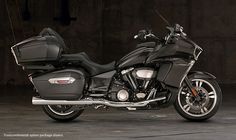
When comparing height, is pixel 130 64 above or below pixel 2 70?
above

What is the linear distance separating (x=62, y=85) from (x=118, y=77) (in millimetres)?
905

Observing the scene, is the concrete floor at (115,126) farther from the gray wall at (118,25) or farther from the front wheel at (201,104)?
the gray wall at (118,25)

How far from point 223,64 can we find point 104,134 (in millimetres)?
8104

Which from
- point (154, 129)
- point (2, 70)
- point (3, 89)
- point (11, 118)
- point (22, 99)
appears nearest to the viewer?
point (154, 129)

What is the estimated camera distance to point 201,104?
8680 mm

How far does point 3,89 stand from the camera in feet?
46.6

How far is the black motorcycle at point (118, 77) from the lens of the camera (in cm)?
838

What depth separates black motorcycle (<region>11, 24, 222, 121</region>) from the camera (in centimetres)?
838

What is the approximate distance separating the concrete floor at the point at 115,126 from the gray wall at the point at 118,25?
451cm

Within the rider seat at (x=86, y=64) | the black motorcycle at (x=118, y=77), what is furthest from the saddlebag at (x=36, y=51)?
the rider seat at (x=86, y=64)

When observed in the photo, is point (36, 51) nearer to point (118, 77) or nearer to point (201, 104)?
point (118, 77)

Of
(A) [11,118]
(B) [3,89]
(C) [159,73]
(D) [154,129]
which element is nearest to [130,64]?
(C) [159,73]

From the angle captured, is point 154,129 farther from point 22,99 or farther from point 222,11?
point 222,11

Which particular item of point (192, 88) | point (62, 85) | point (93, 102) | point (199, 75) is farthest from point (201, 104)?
point (62, 85)
